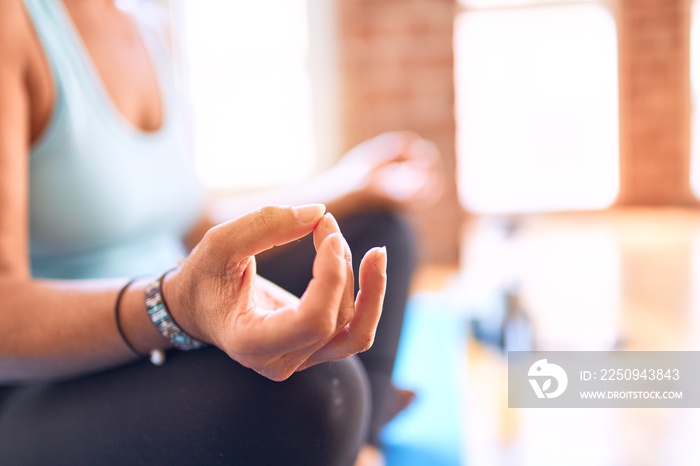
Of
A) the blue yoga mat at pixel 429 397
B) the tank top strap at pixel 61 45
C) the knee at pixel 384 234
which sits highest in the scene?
the tank top strap at pixel 61 45

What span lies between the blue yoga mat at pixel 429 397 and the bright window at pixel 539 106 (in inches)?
88.1

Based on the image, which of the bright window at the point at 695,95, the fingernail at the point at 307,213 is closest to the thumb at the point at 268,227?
the fingernail at the point at 307,213

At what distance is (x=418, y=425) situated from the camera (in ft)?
3.22

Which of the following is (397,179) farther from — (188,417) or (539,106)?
(539,106)

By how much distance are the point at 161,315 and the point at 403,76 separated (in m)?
3.25

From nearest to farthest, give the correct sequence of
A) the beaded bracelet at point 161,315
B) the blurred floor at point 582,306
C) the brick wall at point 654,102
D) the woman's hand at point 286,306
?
the woman's hand at point 286,306 → the beaded bracelet at point 161,315 → the blurred floor at point 582,306 → the brick wall at point 654,102

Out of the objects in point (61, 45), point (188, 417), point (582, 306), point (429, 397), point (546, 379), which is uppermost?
point (61, 45)

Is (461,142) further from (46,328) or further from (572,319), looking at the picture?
(46,328)

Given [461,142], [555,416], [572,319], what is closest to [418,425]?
[555,416]

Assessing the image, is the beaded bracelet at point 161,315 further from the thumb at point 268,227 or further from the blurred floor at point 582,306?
the blurred floor at point 582,306

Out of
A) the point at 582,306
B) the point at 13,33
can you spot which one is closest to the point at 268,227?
the point at 13,33

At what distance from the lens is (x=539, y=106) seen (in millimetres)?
4270

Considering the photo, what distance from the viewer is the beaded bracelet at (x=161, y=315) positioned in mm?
445

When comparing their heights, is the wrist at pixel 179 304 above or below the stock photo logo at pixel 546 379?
above
